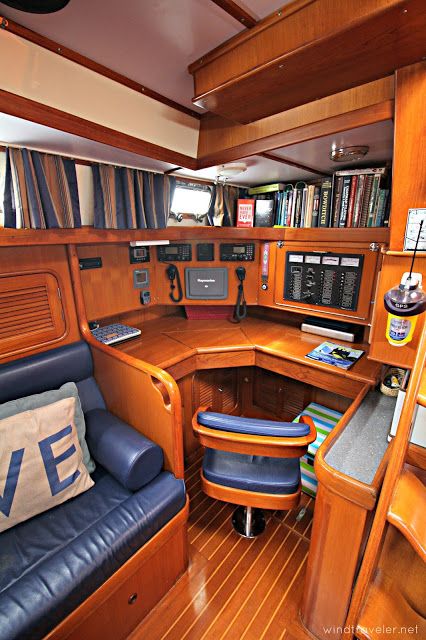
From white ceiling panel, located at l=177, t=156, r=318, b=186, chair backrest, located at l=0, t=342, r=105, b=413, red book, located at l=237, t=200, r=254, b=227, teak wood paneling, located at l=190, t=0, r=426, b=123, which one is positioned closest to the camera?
teak wood paneling, located at l=190, t=0, r=426, b=123

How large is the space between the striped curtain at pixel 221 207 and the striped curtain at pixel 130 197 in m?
0.34

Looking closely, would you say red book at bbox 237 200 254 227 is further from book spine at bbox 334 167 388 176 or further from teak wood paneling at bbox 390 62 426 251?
teak wood paneling at bbox 390 62 426 251

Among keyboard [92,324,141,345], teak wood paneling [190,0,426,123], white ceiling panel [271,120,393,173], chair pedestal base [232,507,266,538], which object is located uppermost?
teak wood paneling [190,0,426,123]

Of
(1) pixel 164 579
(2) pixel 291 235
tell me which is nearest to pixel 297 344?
(2) pixel 291 235

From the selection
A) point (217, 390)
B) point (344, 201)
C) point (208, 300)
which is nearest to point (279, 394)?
point (217, 390)

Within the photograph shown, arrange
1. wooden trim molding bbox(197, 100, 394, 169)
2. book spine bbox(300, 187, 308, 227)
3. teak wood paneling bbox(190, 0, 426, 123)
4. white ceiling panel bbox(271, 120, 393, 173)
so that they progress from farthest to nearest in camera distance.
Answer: book spine bbox(300, 187, 308, 227) → white ceiling panel bbox(271, 120, 393, 173) → wooden trim molding bbox(197, 100, 394, 169) → teak wood paneling bbox(190, 0, 426, 123)

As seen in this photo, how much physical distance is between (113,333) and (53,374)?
1.58 ft

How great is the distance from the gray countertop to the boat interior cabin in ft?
0.03

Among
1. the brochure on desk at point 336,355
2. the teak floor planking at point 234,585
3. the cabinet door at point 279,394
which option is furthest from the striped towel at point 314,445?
the brochure on desk at point 336,355

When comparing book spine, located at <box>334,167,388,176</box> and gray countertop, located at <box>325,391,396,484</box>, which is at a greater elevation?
book spine, located at <box>334,167,388,176</box>

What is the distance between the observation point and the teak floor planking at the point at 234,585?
128 cm

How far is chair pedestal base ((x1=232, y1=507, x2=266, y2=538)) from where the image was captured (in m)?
1.66

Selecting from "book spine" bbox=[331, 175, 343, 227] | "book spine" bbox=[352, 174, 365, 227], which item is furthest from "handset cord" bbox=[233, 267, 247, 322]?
"book spine" bbox=[352, 174, 365, 227]

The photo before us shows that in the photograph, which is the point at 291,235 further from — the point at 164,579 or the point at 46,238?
the point at 164,579
